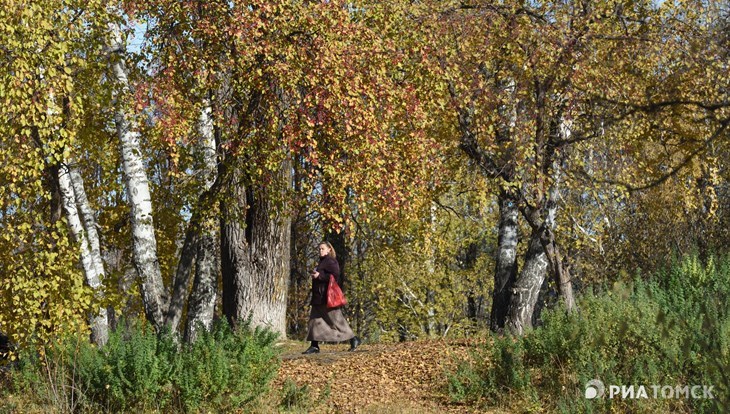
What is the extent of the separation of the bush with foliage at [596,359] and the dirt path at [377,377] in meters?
0.42

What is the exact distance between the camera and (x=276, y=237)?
15133 mm

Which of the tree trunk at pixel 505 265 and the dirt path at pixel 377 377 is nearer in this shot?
the dirt path at pixel 377 377

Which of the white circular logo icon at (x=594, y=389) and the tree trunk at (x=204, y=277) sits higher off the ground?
the tree trunk at (x=204, y=277)

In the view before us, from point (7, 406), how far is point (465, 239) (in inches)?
832

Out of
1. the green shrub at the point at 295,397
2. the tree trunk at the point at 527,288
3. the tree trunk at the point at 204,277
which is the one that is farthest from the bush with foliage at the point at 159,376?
the tree trunk at the point at 527,288

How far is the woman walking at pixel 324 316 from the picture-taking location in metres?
14.0

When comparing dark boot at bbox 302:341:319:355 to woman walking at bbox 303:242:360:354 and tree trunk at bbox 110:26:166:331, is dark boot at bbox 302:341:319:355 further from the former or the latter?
tree trunk at bbox 110:26:166:331

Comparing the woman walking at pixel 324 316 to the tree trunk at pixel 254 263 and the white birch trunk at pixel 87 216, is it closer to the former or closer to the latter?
the tree trunk at pixel 254 263

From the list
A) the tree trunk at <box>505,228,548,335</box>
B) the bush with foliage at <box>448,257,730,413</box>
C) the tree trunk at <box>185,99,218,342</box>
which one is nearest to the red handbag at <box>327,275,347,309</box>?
the tree trunk at <box>185,99,218,342</box>

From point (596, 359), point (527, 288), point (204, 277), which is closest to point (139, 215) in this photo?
point (204, 277)

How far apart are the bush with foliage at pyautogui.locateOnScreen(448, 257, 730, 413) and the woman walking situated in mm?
3105

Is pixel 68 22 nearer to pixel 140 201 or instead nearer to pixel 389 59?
pixel 140 201

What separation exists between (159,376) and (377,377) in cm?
310

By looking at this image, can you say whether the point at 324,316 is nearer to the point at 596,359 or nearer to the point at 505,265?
the point at 505,265
